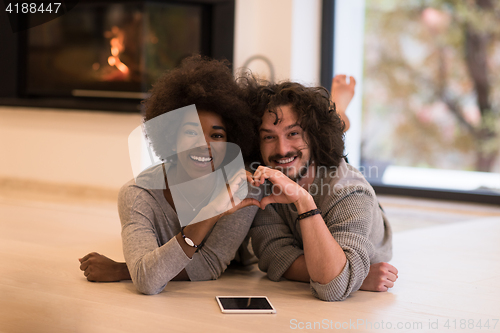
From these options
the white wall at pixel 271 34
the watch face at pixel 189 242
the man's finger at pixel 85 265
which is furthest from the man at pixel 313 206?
the white wall at pixel 271 34

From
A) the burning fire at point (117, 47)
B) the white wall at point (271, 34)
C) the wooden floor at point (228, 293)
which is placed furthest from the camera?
the burning fire at point (117, 47)

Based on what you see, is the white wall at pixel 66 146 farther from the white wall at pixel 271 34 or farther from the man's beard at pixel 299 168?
the man's beard at pixel 299 168

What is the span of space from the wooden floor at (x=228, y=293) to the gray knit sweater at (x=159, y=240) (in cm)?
6

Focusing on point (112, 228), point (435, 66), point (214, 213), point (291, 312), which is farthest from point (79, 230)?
point (435, 66)

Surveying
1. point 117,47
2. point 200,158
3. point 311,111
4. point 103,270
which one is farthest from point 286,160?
point 117,47

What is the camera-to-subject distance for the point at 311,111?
1655mm

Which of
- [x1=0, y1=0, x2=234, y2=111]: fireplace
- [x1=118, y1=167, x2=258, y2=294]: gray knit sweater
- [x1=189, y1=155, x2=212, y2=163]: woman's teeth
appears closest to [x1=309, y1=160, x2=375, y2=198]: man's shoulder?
[x1=118, y1=167, x2=258, y2=294]: gray knit sweater

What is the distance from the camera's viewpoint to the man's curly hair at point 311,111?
1655 millimetres

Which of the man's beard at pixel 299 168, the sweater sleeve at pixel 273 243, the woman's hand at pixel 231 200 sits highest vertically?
the man's beard at pixel 299 168

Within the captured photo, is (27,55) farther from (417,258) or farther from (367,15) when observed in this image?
(417,258)

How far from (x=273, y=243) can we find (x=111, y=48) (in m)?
2.48

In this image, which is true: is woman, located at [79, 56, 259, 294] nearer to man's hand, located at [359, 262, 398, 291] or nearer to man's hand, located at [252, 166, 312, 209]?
man's hand, located at [252, 166, 312, 209]

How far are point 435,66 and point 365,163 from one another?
3.30ft

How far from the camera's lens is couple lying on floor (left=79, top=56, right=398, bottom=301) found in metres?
1.53
